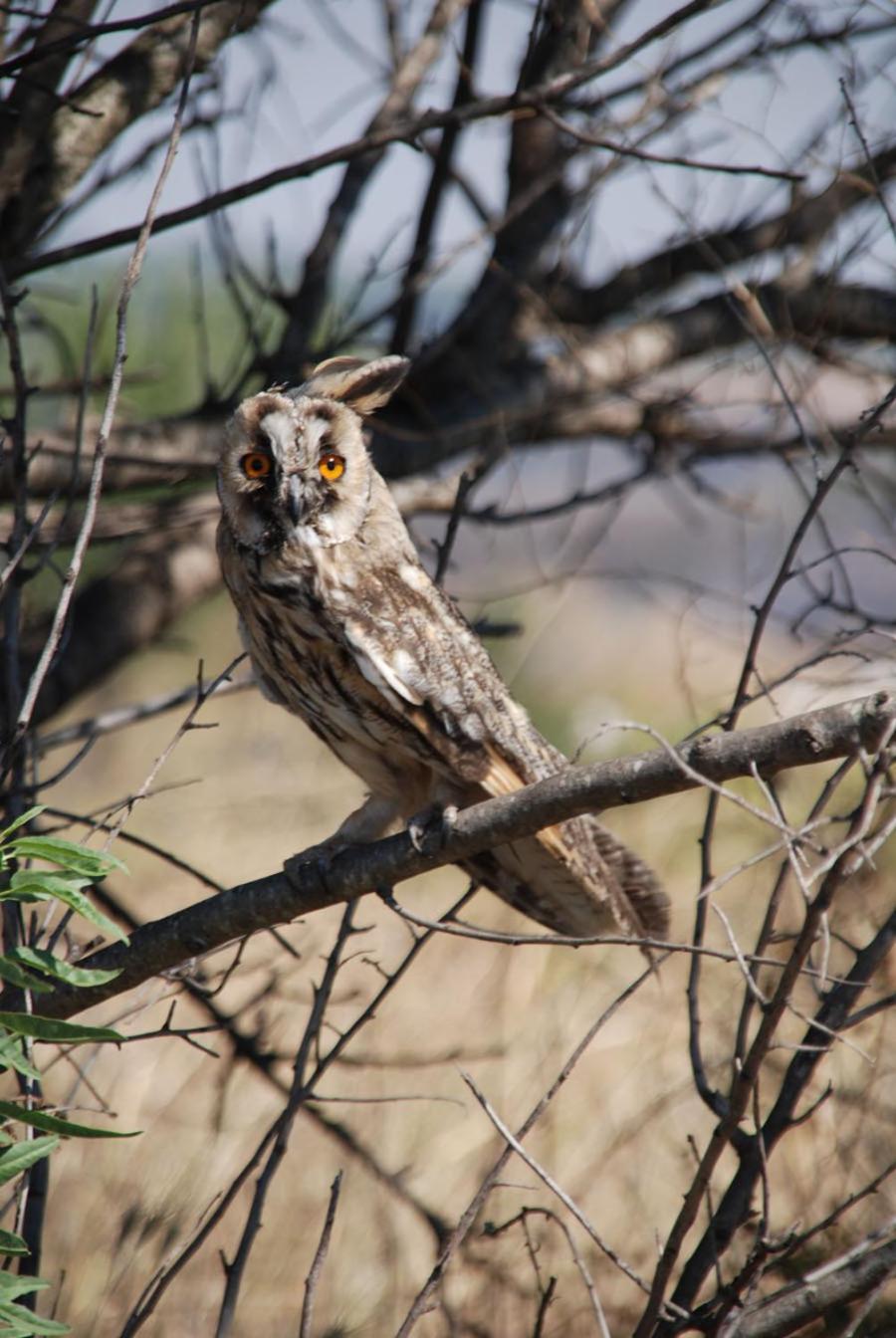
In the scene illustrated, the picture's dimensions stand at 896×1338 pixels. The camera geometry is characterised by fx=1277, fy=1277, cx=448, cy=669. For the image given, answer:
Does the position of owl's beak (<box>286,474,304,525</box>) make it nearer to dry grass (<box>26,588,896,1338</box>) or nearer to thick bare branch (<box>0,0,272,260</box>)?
dry grass (<box>26,588,896,1338</box>)

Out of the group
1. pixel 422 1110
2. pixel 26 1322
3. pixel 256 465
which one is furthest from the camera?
pixel 422 1110

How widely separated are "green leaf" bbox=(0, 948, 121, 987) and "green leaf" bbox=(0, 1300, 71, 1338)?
1.22 ft

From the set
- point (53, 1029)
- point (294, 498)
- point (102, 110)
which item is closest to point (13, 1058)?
point (53, 1029)

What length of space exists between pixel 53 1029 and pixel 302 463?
4.85ft

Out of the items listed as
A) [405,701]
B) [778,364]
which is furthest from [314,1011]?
[778,364]

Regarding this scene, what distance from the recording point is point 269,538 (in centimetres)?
275

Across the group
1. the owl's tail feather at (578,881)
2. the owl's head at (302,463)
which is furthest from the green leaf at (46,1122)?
the owl's head at (302,463)

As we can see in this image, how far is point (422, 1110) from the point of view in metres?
4.33

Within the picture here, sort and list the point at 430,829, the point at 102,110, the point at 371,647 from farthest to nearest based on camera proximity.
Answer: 1. the point at 102,110
2. the point at 371,647
3. the point at 430,829

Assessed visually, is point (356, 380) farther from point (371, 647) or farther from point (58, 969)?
point (58, 969)

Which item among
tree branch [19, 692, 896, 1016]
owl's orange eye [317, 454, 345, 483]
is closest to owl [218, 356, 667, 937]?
owl's orange eye [317, 454, 345, 483]

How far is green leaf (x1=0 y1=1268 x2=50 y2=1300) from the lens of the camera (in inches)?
58.7

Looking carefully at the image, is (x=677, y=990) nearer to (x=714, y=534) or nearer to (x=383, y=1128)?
(x=383, y=1128)

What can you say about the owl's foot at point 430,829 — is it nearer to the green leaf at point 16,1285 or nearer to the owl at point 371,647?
the owl at point 371,647
